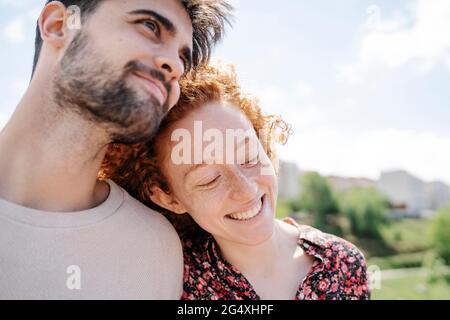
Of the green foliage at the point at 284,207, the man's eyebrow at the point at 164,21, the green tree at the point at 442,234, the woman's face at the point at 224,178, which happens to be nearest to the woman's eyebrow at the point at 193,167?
the woman's face at the point at 224,178

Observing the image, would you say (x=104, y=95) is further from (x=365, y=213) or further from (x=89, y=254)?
(x=365, y=213)

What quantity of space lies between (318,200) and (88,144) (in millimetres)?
52594

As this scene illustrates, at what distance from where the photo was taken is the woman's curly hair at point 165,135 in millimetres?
2489

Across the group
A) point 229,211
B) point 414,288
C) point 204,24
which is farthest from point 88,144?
point 414,288

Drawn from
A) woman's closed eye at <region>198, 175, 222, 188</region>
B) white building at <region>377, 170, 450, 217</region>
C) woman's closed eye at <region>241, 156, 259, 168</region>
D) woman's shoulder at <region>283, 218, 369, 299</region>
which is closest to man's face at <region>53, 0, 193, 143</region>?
woman's closed eye at <region>198, 175, 222, 188</region>

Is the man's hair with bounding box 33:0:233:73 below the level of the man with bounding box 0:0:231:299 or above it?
above

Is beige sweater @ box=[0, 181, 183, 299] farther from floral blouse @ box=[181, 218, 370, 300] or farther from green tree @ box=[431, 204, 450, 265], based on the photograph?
green tree @ box=[431, 204, 450, 265]

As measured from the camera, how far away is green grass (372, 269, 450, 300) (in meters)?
35.3

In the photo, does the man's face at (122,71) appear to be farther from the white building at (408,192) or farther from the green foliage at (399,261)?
the white building at (408,192)

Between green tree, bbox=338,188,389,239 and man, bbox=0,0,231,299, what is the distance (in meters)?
52.0

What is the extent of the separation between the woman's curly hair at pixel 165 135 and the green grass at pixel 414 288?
3399 cm

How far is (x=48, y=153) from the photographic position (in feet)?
7.16

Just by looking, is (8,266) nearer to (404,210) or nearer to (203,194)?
(203,194)

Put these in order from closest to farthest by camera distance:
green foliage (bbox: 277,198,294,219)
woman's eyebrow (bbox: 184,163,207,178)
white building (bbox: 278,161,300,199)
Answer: woman's eyebrow (bbox: 184,163,207,178) < green foliage (bbox: 277,198,294,219) < white building (bbox: 278,161,300,199)
